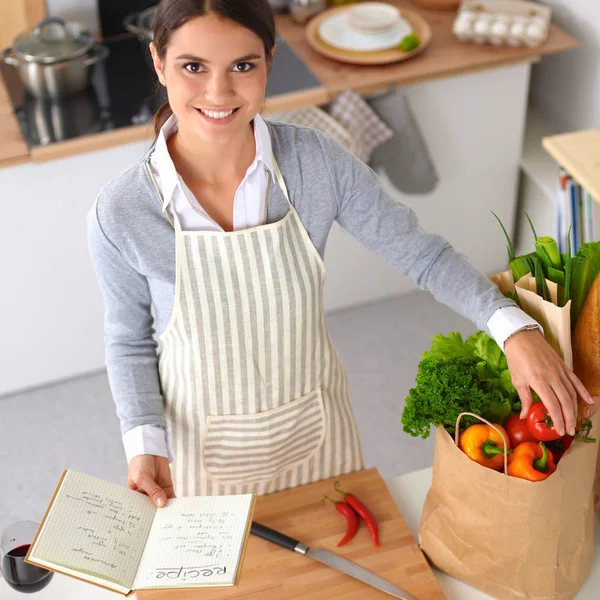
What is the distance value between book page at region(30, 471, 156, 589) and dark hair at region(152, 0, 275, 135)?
0.59 m

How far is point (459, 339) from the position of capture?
1.26 metres

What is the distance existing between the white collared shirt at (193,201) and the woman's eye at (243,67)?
0.42ft

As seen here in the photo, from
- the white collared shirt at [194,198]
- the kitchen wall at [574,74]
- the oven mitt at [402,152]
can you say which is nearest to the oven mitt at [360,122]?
the oven mitt at [402,152]

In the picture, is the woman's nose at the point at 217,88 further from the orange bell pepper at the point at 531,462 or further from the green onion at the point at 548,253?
the orange bell pepper at the point at 531,462

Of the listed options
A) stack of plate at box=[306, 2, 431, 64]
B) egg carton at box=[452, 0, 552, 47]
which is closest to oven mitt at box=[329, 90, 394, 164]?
stack of plate at box=[306, 2, 431, 64]

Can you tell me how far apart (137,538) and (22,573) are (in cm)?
26

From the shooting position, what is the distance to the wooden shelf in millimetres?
2049

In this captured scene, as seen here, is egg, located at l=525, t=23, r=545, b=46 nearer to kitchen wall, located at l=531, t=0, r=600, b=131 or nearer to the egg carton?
the egg carton

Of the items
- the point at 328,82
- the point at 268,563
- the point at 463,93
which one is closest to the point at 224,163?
the point at 268,563

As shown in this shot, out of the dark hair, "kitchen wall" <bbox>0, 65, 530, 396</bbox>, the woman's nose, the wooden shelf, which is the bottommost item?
"kitchen wall" <bbox>0, 65, 530, 396</bbox>

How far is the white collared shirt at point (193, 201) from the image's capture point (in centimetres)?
124

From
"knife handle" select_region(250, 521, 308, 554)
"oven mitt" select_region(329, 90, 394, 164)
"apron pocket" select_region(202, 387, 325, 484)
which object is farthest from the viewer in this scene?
"oven mitt" select_region(329, 90, 394, 164)

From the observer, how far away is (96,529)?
3.63 feet

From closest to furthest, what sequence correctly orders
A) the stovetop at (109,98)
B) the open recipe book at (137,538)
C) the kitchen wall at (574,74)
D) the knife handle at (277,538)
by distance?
the open recipe book at (137,538), the knife handle at (277,538), the stovetop at (109,98), the kitchen wall at (574,74)
